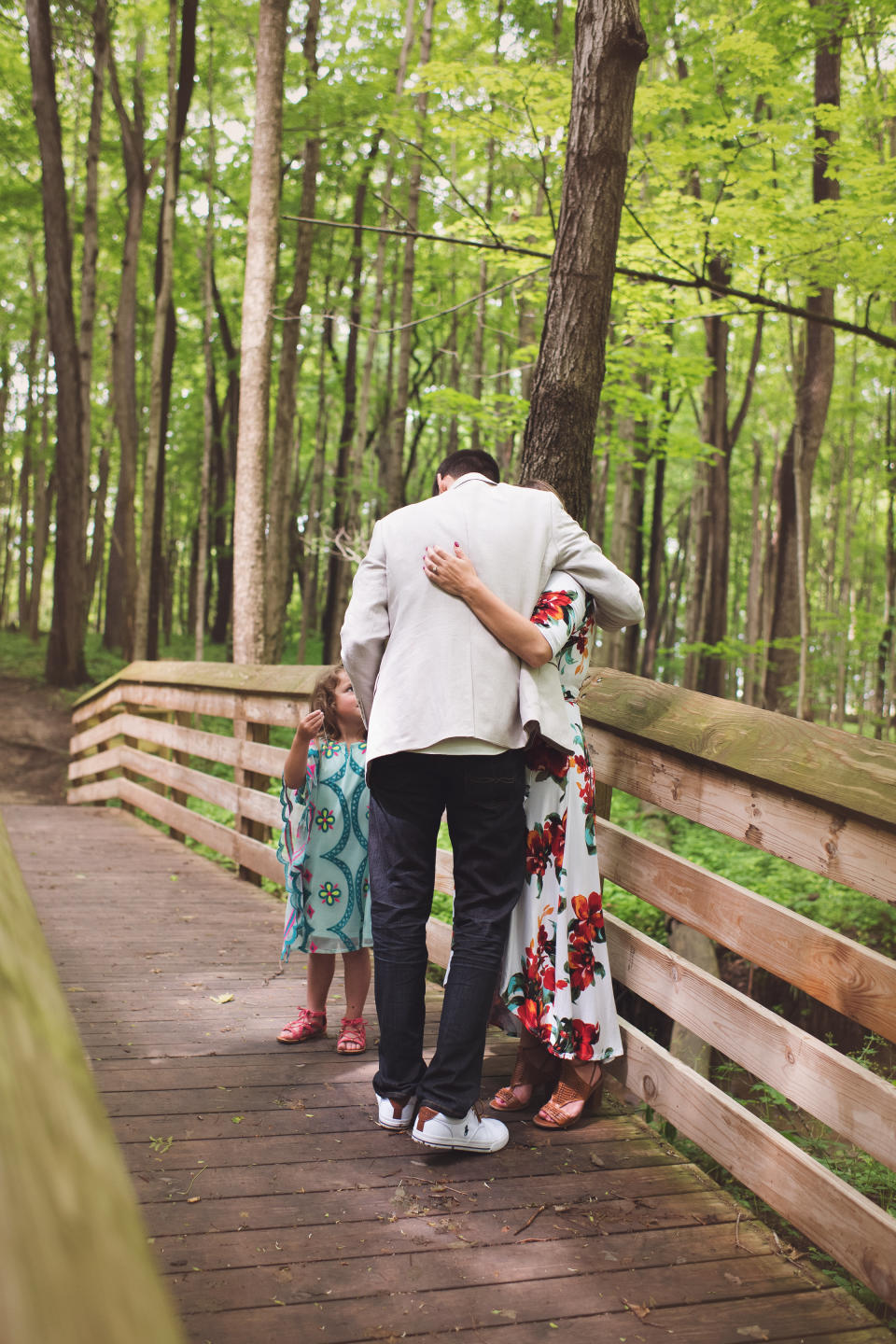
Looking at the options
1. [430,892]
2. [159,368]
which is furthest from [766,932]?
[159,368]

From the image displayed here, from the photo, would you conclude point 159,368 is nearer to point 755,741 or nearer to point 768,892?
point 768,892

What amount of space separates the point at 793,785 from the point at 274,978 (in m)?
2.84

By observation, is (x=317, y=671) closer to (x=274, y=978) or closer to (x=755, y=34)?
(x=274, y=978)

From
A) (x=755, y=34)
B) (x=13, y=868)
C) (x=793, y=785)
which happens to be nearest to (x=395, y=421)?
(x=755, y=34)

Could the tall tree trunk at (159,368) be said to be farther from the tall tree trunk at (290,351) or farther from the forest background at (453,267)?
the tall tree trunk at (290,351)

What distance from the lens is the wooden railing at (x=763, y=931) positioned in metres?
2.10

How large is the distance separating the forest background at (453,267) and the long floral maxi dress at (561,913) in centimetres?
166

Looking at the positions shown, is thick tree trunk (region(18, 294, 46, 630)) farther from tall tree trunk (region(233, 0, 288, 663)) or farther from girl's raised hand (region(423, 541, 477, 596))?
girl's raised hand (region(423, 541, 477, 596))

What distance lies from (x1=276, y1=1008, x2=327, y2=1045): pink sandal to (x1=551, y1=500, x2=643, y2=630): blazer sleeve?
5.75 feet

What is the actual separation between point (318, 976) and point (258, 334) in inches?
254

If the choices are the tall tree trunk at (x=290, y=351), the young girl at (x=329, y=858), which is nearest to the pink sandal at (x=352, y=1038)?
the young girl at (x=329, y=858)

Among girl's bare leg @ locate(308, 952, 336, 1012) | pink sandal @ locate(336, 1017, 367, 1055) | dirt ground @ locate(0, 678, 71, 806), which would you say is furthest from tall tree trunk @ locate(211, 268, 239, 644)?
pink sandal @ locate(336, 1017, 367, 1055)

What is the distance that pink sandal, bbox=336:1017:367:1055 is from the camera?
11.6 feet

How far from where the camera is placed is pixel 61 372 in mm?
14898
